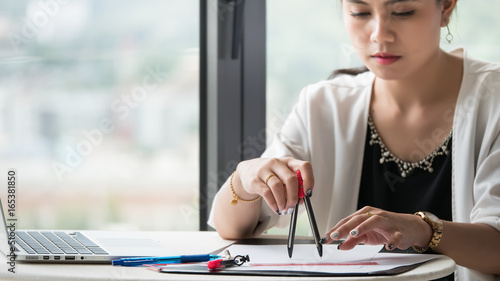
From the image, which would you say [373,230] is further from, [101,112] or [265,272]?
[101,112]

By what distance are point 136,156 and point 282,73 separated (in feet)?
1.79

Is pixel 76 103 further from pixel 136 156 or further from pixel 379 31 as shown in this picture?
pixel 379 31

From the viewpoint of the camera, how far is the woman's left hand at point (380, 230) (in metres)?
1.00

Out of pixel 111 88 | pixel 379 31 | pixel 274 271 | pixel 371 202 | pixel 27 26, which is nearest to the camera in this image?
pixel 274 271

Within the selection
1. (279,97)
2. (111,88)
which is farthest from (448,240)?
(111,88)

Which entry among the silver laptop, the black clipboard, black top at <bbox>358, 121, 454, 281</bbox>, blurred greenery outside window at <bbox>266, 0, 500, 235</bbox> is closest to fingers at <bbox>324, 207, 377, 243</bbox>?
the black clipboard

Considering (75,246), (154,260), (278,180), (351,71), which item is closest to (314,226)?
(278,180)

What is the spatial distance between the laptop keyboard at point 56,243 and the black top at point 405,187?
27.4 inches

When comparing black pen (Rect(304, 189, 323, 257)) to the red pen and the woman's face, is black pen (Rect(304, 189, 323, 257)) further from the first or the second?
the woman's face

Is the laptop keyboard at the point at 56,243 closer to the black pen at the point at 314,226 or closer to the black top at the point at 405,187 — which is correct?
the black pen at the point at 314,226

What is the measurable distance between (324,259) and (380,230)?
0.11 metres

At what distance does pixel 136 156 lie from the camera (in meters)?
2.01

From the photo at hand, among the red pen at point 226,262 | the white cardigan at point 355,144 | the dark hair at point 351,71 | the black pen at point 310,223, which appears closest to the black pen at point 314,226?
the black pen at point 310,223

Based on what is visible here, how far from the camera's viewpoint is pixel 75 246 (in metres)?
1.05
